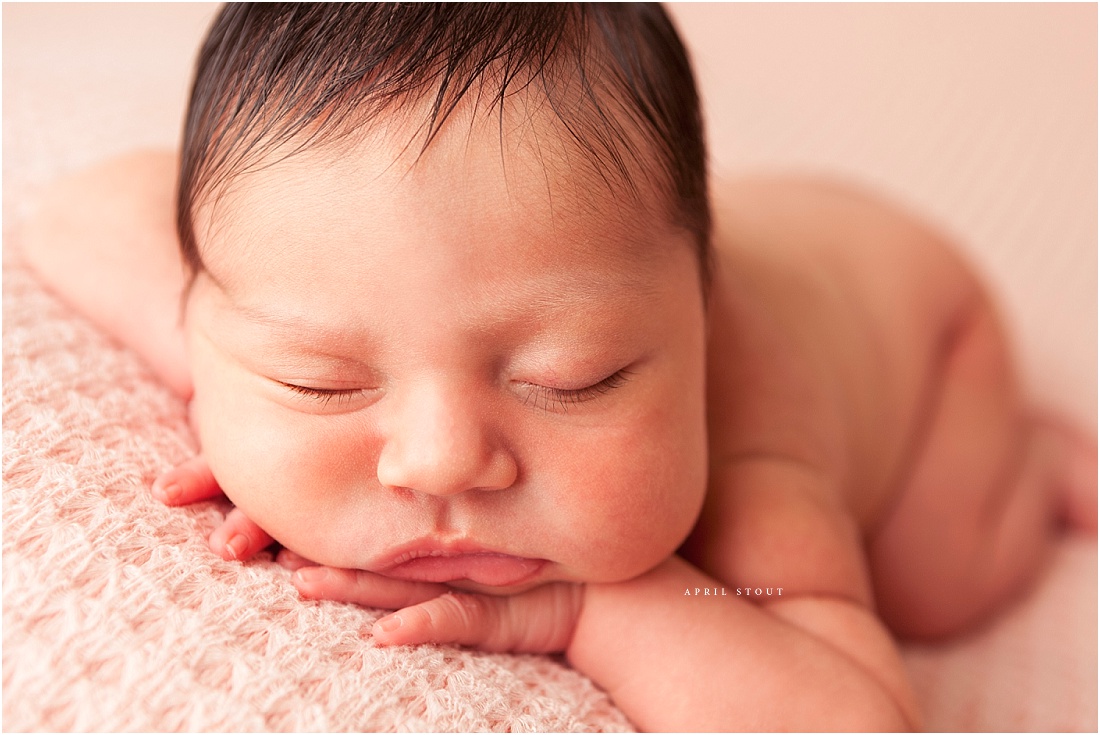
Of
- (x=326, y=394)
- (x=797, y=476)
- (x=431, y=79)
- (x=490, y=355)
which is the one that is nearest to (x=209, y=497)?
(x=326, y=394)

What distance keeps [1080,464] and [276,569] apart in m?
1.18

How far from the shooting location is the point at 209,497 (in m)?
0.82

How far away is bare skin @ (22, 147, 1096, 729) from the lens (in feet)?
2.72

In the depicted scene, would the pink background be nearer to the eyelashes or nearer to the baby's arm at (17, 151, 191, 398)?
the baby's arm at (17, 151, 191, 398)

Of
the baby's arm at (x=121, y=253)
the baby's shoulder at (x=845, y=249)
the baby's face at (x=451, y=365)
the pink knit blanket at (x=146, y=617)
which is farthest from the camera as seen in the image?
the baby's shoulder at (x=845, y=249)

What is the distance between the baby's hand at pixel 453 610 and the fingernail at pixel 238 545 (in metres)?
0.04

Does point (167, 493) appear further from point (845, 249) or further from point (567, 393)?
point (845, 249)

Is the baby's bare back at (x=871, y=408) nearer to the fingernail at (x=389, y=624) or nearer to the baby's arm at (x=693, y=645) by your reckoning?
the baby's arm at (x=693, y=645)

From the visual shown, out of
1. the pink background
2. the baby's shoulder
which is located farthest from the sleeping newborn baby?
the pink background

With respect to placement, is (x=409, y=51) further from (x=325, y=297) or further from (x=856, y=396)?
(x=856, y=396)

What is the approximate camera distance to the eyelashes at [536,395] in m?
0.75

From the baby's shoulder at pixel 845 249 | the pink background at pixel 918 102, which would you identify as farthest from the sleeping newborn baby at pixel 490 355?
the pink background at pixel 918 102

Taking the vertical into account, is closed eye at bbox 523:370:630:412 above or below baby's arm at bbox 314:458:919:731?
above

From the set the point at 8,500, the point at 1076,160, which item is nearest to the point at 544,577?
the point at 8,500
